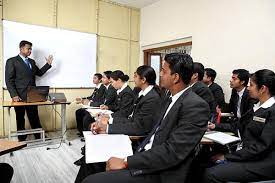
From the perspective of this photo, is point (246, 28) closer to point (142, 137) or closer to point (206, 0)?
point (206, 0)

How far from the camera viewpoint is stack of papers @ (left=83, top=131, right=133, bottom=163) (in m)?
1.52

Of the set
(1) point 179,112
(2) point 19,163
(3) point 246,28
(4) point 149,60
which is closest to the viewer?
(1) point 179,112

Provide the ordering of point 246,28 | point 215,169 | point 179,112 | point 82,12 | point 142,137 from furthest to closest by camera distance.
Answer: point 82,12 → point 246,28 → point 142,137 → point 215,169 → point 179,112

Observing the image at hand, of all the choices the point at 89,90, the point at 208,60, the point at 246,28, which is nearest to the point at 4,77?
the point at 89,90

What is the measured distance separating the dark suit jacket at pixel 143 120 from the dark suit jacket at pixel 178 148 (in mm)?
668

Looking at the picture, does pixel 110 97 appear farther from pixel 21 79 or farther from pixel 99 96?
pixel 21 79

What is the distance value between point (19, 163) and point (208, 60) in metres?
3.58

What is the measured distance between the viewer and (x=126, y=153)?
63.4 inches

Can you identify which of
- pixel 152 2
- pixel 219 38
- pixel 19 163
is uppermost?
pixel 152 2

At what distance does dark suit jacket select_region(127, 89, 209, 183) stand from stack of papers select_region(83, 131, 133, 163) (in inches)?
9.8

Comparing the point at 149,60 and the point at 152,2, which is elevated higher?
the point at 152,2

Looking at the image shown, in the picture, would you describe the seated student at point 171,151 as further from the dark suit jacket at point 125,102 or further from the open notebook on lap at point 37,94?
the open notebook on lap at point 37,94

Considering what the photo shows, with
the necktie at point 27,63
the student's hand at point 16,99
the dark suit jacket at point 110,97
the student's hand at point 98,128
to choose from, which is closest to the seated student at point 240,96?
the student's hand at point 98,128

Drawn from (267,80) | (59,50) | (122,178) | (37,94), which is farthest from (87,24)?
(122,178)
